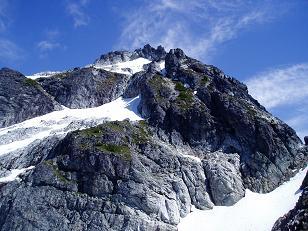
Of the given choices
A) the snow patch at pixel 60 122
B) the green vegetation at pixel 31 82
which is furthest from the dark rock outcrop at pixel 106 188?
the green vegetation at pixel 31 82

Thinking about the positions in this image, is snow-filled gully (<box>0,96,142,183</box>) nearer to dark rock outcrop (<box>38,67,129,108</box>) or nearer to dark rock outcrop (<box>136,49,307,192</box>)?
dark rock outcrop (<box>136,49,307,192</box>)

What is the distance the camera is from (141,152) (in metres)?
101

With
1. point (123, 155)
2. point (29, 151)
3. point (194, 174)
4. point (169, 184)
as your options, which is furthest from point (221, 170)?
point (29, 151)

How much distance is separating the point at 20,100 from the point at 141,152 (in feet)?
194

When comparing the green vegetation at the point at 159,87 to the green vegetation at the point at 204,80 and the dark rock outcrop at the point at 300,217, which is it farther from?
the dark rock outcrop at the point at 300,217

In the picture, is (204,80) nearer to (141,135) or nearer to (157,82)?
(157,82)

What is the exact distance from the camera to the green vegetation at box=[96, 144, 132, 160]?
319ft

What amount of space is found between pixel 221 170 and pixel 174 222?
17273 millimetres

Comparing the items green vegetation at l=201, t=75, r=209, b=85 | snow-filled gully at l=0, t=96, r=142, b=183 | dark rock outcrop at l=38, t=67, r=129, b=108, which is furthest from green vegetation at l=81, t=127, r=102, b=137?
dark rock outcrop at l=38, t=67, r=129, b=108

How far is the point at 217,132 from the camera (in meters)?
114

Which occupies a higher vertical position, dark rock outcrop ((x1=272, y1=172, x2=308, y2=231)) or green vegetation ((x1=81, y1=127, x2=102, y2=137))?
green vegetation ((x1=81, y1=127, x2=102, y2=137))

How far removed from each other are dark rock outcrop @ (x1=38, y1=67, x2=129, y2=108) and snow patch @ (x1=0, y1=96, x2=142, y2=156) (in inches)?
380

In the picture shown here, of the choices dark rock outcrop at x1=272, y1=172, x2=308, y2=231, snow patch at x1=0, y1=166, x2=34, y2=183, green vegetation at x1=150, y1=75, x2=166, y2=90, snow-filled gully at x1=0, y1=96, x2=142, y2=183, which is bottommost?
dark rock outcrop at x1=272, y1=172, x2=308, y2=231

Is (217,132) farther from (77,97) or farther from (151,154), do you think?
(77,97)
